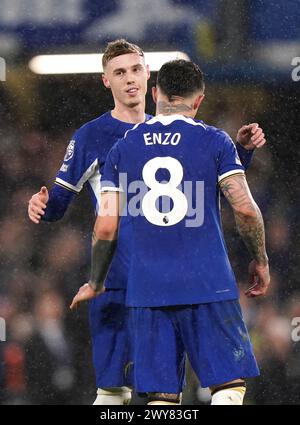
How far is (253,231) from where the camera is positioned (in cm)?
446

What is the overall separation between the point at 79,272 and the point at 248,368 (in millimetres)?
3375

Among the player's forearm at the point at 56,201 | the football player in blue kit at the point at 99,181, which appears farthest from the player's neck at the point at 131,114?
the player's forearm at the point at 56,201

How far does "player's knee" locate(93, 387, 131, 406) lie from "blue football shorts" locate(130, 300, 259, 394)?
0.80 meters

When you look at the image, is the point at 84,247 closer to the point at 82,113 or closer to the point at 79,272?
the point at 79,272

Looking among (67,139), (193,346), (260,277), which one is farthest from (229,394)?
(67,139)

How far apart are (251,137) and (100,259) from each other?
1007 mm

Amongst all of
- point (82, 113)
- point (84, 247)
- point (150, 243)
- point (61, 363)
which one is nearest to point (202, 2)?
point (82, 113)

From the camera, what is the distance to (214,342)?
440cm

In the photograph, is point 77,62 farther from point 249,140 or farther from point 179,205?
point 179,205

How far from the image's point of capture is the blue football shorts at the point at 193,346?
14.4ft

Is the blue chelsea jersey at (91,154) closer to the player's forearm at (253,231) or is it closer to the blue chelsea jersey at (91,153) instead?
the blue chelsea jersey at (91,153)

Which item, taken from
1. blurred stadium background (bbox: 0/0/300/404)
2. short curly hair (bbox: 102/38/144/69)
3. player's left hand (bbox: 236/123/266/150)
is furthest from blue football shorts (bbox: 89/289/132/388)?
blurred stadium background (bbox: 0/0/300/404)

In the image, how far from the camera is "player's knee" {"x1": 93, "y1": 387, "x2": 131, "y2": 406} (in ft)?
17.1
